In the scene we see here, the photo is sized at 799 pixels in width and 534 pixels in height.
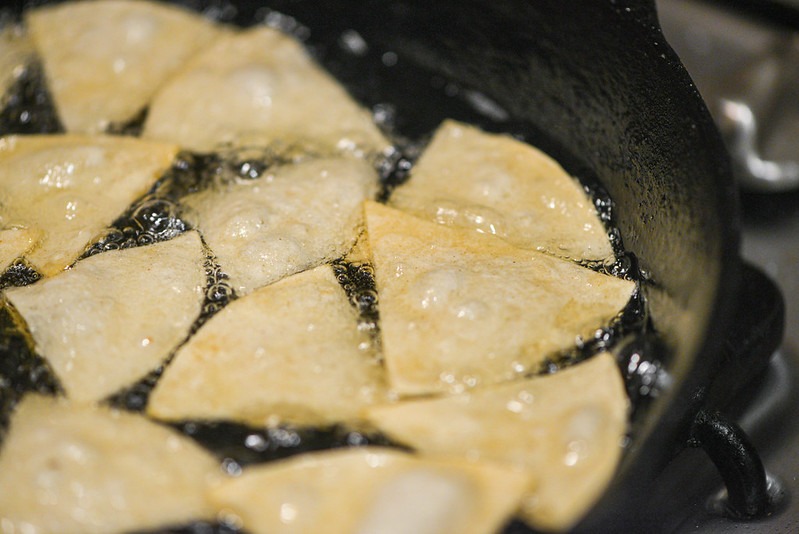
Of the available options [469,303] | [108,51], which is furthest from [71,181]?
[469,303]

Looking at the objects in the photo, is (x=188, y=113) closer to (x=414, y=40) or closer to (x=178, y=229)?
(x=178, y=229)

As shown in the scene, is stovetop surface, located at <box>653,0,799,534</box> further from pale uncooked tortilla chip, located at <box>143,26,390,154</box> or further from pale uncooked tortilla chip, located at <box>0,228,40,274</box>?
pale uncooked tortilla chip, located at <box>0,228,40,274</box>

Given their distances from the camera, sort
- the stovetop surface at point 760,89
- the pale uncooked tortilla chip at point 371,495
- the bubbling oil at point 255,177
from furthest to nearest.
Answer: the stovetop surface at point 760,89 → the bubbling oil at point 255,177 → the pale uncooked tortilla chip at point 371,495

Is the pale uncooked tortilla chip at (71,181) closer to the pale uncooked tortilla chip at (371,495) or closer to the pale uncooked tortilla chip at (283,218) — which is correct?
the pale uncooked tortilla chip at (283,218)

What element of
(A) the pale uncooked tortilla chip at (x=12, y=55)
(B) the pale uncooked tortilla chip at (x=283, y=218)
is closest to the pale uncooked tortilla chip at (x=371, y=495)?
(B) the pale uncooked tortilla chip at (x=283, y=218)

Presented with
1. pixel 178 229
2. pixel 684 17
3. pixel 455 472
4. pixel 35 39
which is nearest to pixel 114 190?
pixel 178 229

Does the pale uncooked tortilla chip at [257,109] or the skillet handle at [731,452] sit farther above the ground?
the skillet handle at [731,452]
